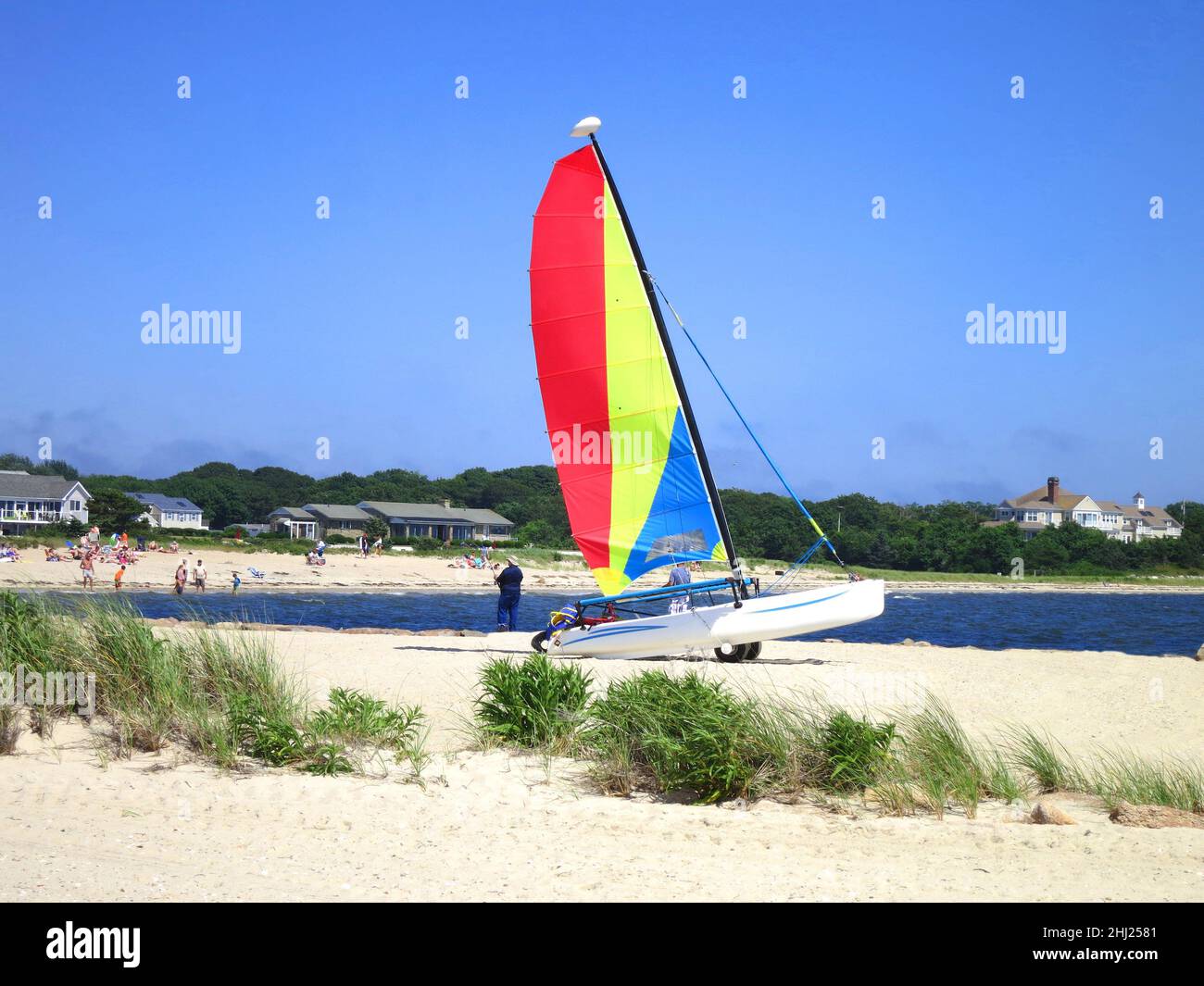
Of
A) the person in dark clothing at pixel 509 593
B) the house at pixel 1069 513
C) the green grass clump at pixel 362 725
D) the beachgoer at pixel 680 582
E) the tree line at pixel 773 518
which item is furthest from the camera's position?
the house at pixel 1069 513

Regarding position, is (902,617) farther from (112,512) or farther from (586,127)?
(112,512)

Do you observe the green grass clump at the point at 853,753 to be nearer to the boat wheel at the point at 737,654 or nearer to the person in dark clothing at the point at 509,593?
the boat wheel at the point at 737,654

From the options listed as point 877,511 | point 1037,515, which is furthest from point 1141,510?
point 877,511

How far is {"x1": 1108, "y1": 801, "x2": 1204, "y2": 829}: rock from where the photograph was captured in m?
6.54

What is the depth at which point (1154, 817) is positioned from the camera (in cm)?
664

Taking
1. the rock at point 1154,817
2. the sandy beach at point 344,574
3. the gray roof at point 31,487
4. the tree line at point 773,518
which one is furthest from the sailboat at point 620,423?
the gray roof at point 31,487

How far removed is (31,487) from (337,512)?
74.5 ft

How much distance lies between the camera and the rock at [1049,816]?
6.52 metres

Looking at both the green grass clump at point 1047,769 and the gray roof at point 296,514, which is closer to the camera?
the green grass clump at point 1047,769

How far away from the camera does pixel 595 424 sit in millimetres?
14359

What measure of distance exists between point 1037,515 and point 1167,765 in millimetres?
111444

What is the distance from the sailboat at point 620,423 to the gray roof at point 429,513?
71373 mm

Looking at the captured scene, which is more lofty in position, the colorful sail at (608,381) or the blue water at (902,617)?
the colorful sail at (608,381)

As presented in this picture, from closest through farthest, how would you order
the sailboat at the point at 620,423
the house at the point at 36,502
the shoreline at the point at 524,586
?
the sailboat at the point at 620,423 → the shoreline at the point at 524,586 → the house at the point at 36,502
